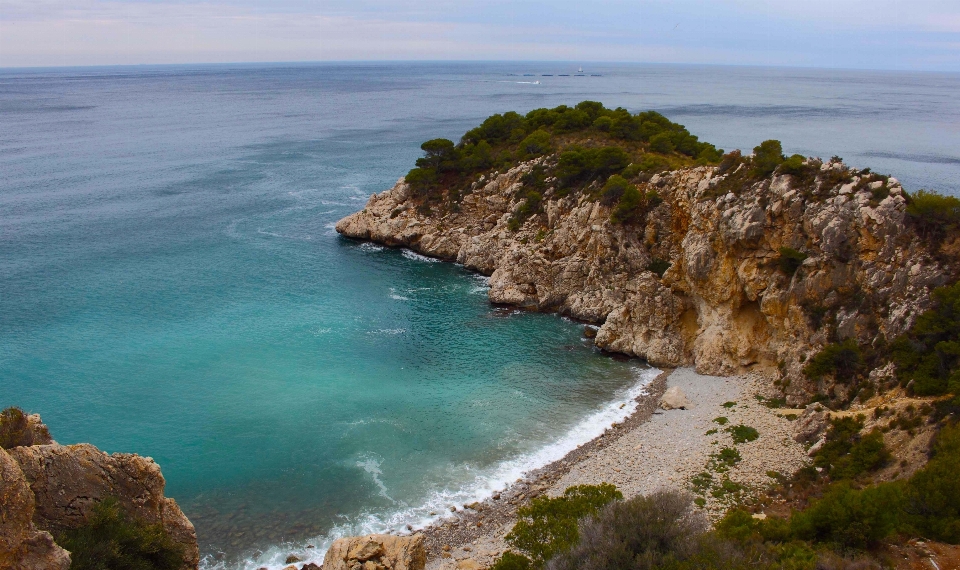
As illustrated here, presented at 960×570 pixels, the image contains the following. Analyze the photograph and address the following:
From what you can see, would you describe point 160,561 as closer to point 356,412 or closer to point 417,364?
point 356,412

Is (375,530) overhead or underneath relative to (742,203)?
underneath

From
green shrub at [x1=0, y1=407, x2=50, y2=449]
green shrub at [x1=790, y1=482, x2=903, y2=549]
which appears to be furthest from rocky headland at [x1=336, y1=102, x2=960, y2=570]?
green shrub at [x1=0, y1=407, x2=50, y2=449]

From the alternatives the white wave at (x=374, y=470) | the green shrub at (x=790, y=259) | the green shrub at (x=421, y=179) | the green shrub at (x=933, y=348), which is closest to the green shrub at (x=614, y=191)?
the green shrub at (x=790, y=259)

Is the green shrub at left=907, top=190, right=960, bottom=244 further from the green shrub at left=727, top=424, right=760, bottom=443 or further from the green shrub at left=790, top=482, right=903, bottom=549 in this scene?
the green shrub at left=790, top=482, right=903, bottom=549

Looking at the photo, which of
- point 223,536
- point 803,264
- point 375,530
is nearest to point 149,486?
point 223,536

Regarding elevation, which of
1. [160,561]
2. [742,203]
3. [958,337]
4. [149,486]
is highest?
[742,203]

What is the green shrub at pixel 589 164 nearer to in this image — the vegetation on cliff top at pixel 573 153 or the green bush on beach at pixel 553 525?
the vegetation on cliff top at pixel 573 153

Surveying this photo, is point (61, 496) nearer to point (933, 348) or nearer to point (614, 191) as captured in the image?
point (933, 348)
